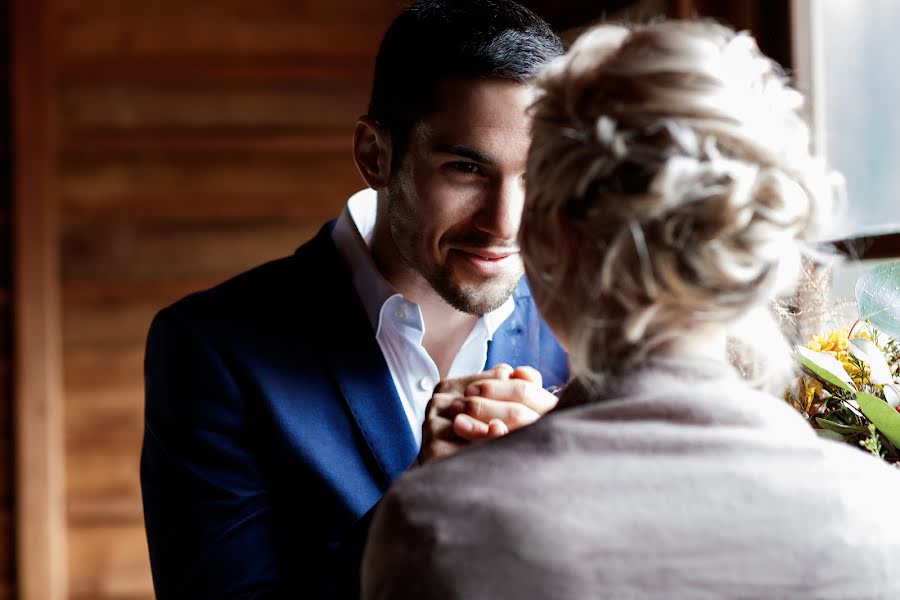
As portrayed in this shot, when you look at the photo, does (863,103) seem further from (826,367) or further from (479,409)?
(479,409)

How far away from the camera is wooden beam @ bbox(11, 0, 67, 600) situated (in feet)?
11.2

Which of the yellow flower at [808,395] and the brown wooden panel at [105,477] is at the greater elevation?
the yellow flower at [808,395]

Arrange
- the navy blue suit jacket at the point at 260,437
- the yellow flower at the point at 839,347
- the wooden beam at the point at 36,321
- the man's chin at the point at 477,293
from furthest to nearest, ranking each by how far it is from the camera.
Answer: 1. the wooden beam at the point at 36,321
2. the man's chin at the point at 477,293
3. the navy blue suit jacket at the point at 260,437
4. the yellow flower at the point at 839,347

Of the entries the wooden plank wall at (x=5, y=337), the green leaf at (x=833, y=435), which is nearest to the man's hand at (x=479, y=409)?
the green leaf at (x=833, y=435)

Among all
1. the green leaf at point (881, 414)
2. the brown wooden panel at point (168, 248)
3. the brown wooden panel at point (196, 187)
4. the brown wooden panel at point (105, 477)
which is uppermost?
the green leaf at point (881, 414)

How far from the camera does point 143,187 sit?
3.54m

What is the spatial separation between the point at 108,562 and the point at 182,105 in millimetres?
1612

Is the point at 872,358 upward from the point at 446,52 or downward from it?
downward

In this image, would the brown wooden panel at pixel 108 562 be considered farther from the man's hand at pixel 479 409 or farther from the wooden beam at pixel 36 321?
the man's hand at pixel 479 409

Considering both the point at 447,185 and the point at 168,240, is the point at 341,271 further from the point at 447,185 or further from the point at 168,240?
the point at 168,240

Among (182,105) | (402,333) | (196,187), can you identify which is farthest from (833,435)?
(182,105)

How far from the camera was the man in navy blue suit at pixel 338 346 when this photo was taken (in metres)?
1.35

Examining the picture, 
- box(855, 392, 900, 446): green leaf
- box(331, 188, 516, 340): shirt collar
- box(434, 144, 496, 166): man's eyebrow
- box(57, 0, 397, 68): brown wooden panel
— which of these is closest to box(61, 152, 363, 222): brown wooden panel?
box(57, 0, 397, 68): brown wooden panel

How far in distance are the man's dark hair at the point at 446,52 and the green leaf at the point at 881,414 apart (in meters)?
0.63
